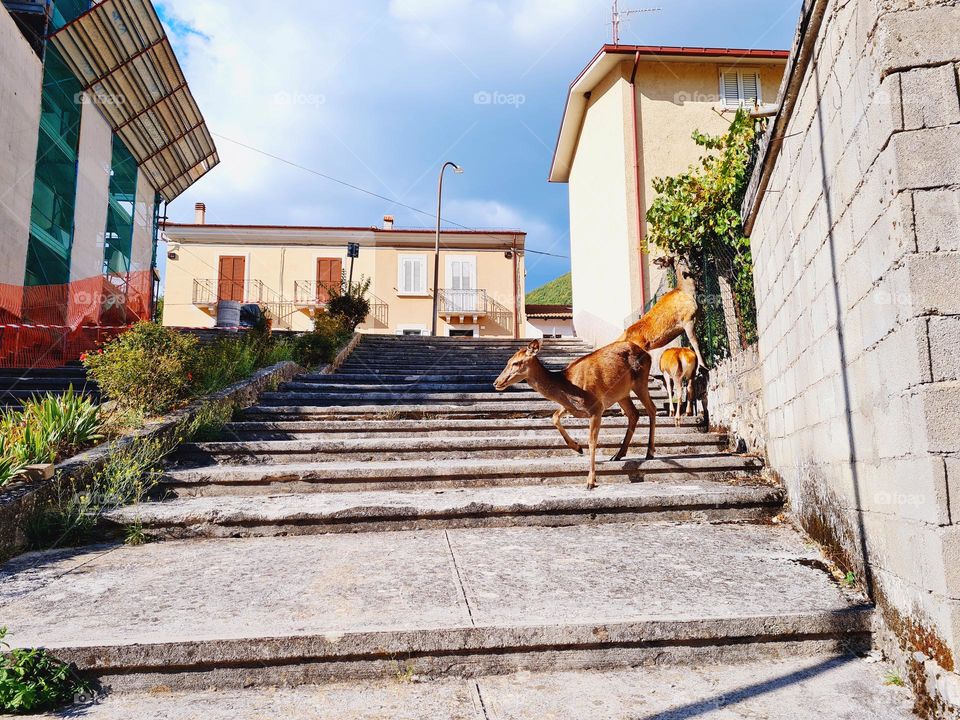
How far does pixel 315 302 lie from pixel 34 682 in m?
25.1

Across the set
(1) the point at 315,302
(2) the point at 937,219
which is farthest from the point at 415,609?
(1) the point at 315,302

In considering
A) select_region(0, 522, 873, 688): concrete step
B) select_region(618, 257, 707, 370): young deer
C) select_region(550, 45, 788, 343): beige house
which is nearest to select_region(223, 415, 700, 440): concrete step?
select_region(618, 257, 707, 370): young deer

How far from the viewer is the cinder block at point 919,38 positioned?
2.22m

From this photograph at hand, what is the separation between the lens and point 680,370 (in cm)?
639

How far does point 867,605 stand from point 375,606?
2.14 meters

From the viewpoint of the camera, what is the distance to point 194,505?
4.17 m

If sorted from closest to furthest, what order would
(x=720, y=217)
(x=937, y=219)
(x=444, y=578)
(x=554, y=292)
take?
(x=937, y=219) → (x=444, y=578) → (x=720, y=217) → (x=554, y=292)

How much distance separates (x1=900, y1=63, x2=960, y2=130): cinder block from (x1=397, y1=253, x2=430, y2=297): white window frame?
24896mm

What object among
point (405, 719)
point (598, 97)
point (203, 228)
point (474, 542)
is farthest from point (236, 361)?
point (203, 228)

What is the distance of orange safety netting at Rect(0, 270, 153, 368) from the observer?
895 cm

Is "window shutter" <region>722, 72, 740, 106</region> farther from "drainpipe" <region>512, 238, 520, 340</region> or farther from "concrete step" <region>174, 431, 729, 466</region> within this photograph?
"drainpipe" <region>512, 238, 520, 340</region>

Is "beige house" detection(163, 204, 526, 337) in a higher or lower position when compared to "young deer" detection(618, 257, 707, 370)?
higher

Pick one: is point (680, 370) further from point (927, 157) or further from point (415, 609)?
point (415, 609)

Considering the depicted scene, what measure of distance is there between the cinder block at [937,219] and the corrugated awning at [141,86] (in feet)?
50.7
